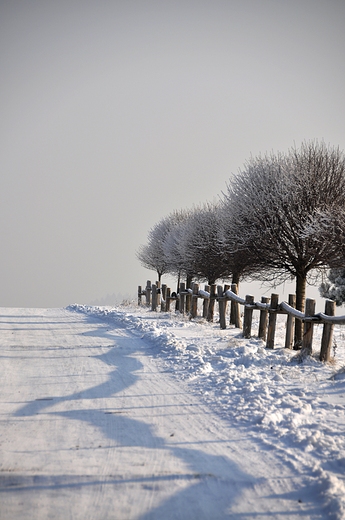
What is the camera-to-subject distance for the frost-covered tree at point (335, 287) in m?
32.8

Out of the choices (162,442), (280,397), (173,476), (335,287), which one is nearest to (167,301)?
(335,287)

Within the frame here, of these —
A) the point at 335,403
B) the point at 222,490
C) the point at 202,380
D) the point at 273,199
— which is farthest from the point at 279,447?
the point at 273,199

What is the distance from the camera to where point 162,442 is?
4.80 meters

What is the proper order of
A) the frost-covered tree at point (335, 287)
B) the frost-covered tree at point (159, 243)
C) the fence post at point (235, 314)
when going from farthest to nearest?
1. the frost-covered tree at point (159, 243)
2. the frost-covered tree at point (335, 287)
3. the fence post at point (235, 314)

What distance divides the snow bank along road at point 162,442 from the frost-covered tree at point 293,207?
774 centimetres

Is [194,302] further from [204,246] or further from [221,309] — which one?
[204,246]

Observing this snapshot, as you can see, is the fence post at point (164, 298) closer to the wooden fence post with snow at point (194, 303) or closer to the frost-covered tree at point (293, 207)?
the wooden fence post with snow at point (194, 303)

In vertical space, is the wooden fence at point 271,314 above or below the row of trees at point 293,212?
below

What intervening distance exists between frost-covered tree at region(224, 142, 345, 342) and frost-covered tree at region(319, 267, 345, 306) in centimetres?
1761

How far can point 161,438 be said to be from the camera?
493 cm

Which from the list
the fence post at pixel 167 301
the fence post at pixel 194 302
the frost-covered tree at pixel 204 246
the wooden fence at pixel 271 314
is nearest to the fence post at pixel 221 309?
the wooden fence at pixel 271 314

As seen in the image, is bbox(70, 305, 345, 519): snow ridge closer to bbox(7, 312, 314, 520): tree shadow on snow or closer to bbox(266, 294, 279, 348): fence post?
bbox(266, 294, 279, 348): fence post

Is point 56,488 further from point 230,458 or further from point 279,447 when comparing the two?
point 279,447

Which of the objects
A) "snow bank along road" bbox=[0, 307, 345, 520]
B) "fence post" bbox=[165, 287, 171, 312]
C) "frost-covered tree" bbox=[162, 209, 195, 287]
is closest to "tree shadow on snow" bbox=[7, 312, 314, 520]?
"snow bank along road" bbox=[0, 307, 345, 520]
